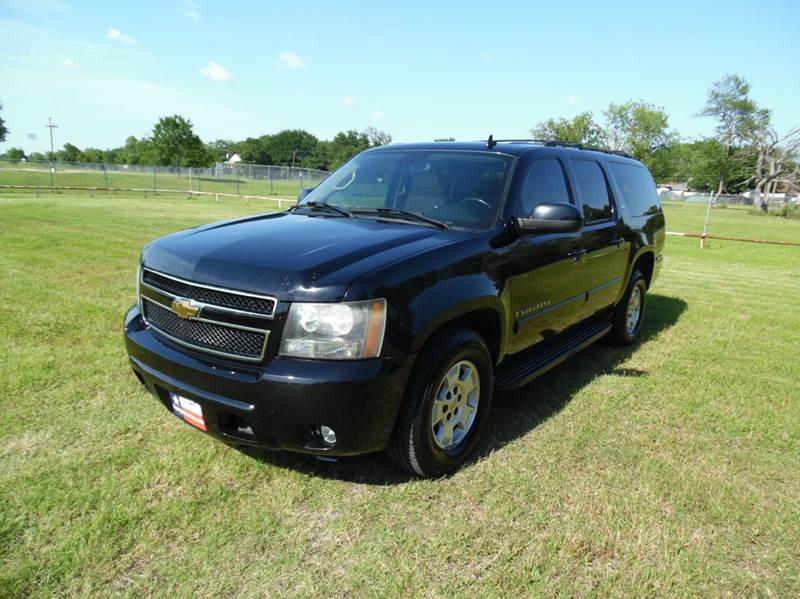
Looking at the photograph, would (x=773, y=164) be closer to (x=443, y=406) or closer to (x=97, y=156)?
(x=443, y=406)

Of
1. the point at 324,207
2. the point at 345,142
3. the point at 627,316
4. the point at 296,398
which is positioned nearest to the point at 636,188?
the point at 627,316

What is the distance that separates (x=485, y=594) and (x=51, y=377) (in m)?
3.50

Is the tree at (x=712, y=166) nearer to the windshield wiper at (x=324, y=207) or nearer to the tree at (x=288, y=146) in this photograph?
the windshield wiper at (x=324, y=207)

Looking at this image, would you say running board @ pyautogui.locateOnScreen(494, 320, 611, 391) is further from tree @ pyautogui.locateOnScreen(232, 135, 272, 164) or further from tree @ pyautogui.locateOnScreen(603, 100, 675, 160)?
tree @ pyautogui.locateOnScreen(232, 135, 272, 164)

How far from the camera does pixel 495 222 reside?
133 inches

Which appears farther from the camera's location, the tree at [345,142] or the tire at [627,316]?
the tree at [345,142]

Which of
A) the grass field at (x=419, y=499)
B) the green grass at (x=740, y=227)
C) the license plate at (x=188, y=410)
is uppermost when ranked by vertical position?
the green grass at (x=740, y=227)

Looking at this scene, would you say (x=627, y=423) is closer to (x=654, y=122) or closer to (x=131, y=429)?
(x=131, y=429)

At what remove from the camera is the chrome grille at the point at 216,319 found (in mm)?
2533

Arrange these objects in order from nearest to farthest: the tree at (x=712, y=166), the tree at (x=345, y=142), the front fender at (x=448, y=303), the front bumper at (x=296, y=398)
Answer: the front bumper at (x=296, y=398), the front fender at (x=448, y=303), the tree at (x=712, y=166), the tree at (x=345, y=142)

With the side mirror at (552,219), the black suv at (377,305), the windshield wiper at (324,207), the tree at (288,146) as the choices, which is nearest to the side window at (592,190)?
the black suv at (377,305)

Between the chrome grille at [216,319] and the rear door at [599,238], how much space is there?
2790mm

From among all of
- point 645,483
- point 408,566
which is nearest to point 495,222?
point 645,483

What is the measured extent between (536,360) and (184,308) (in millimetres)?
2411
